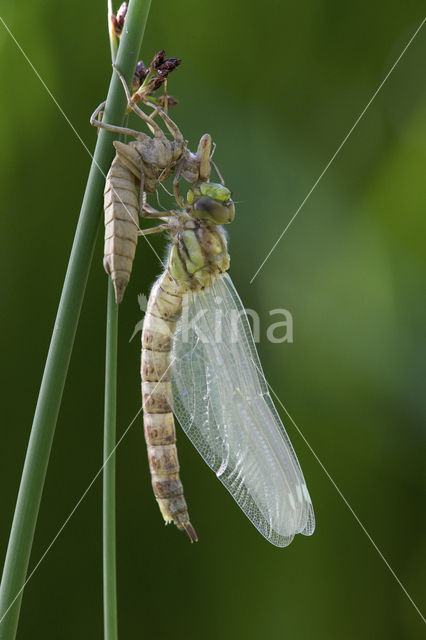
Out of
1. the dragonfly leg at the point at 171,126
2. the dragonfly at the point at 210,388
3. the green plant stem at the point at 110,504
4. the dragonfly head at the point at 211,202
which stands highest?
the dragonfly leg at the point at 171,126

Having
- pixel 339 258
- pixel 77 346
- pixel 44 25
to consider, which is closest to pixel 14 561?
pixel 77 346

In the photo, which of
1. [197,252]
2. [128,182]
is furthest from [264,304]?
[128,182]

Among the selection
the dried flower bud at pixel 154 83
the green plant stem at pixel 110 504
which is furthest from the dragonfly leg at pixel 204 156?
the green plant stem at pixel 110 504

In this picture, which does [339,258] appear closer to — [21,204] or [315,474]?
[315,474]

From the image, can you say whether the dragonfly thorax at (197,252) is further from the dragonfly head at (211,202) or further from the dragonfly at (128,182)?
the dragonfly at (128,182)

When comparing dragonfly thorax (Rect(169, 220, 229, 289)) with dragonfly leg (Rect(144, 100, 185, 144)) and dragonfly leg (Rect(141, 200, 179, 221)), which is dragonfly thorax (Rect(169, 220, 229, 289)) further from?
dragonfly leg (Rect(144, 100, 185, 144))

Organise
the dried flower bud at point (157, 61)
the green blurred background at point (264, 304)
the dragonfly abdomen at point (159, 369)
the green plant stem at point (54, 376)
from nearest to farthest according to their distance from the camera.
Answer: the green plant stem at point (54, 376), the dried flower bud at point (157, 61), the dragonfly abdomen at point (159, 369), the green blurred background at point (264, 304)

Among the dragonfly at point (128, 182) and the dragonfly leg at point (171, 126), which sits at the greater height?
the dragonfly leg at point (171, 126)

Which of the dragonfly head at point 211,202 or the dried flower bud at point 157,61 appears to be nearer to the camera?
the dried flower bud at point 157,61

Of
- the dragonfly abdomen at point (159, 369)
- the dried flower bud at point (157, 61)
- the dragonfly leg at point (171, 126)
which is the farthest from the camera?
the dragonfly abdomen at point (159, 369)
